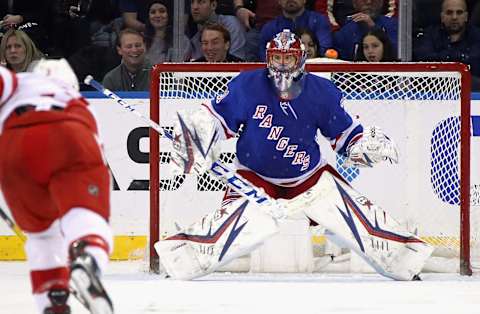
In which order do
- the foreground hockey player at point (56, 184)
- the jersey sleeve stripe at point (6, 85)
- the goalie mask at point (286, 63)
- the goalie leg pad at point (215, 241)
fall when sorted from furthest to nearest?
1. the goalie mask at point (286, 63)
2. the goalie leg pad at point (215, 241)
3. the jersey sleeve stripe at point (6, 85)
4. the foreground hockey player at point (56, 184)

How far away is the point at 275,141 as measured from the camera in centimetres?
587

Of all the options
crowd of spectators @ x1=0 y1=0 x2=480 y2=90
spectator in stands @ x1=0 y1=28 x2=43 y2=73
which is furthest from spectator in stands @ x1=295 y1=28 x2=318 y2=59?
spectator in stands @ x1=0 y1=28 x2=43 y2=73

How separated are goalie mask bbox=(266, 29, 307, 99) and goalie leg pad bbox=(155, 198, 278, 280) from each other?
1.78 feet

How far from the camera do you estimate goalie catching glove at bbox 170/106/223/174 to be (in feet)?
18.9

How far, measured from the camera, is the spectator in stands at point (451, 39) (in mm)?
6934

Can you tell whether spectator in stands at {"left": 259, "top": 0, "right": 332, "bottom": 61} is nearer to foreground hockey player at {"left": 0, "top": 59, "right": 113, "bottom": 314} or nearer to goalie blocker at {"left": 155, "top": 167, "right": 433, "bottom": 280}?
goalie blocker at {"left": 155, "top": 167, "right": 433, "bottom": 280}

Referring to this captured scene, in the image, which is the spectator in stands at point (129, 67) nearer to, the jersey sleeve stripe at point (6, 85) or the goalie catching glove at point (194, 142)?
the goalie catching glove at point (194, 142)

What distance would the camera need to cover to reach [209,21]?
7066 millimetres

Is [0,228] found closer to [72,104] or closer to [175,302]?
[175,302]

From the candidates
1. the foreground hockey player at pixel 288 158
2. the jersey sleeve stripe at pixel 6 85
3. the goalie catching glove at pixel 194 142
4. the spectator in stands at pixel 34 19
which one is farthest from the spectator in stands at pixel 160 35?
the jersey sleeve stripe at pixel 6 85

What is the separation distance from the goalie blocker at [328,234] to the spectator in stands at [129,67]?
131 cm

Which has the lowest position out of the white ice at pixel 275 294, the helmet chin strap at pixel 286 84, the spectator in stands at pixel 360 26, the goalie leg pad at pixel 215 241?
the white ice at pixel 275 294

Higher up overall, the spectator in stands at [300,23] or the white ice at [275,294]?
the spectator in stands at [300,23]

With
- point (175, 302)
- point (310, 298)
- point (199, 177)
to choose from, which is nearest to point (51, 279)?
point (175, 302)
